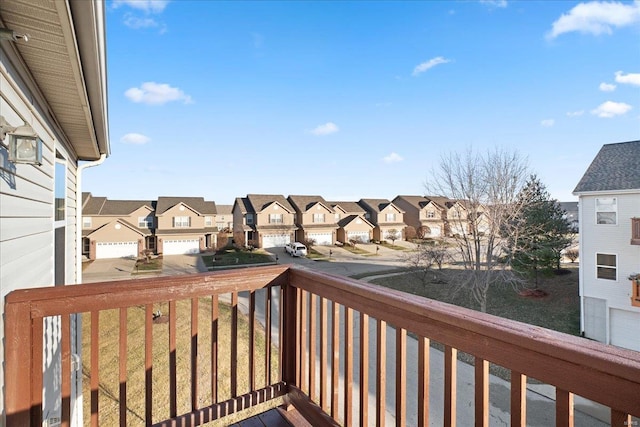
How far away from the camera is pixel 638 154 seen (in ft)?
27.7

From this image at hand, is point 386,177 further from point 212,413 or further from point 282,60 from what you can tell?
point 212,413

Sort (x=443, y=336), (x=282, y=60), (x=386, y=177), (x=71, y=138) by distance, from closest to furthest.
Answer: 1. (x=443, y=336)
2. (x=71, y=138)
3. (x=282, y=60)
4. (x=386, y=177)

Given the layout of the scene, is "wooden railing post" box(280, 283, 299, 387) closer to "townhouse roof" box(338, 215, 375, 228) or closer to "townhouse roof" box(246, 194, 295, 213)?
"townhouse roof" box(246, 194, 295, 213)

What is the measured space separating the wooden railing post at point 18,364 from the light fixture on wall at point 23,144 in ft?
2.91

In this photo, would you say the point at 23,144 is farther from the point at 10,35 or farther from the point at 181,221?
the point at 181,221

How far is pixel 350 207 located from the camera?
28.0 m

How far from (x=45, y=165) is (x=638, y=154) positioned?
12.8 metres

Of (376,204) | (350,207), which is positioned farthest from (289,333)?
(376,204)

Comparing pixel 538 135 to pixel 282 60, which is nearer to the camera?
pixel 282 60

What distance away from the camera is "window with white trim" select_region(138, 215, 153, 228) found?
68.6 ft

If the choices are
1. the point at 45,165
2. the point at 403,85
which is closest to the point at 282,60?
the point at 403,85

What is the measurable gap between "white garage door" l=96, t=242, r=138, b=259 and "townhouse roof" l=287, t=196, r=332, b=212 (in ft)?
38.8

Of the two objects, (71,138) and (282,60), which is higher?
(282,60)

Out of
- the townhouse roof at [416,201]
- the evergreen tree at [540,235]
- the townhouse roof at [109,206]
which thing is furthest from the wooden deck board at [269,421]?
the townhouse roof at [416,201]
